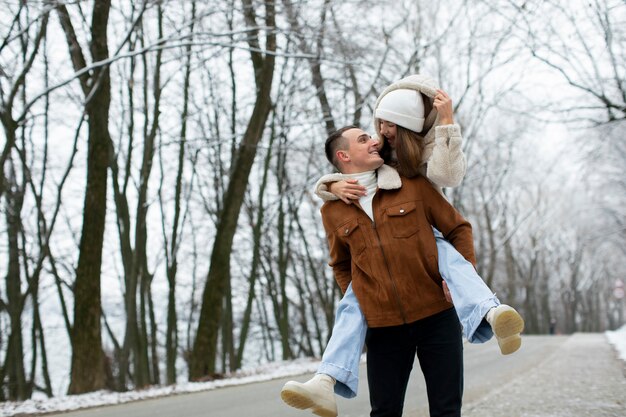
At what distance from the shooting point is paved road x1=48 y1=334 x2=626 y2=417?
22.1 ft

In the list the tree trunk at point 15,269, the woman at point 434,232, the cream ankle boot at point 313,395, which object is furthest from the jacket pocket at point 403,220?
→ the tree trunk at point 15,269

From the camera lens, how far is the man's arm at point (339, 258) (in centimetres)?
337

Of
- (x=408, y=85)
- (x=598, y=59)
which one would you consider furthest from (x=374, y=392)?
(x=598, y=59)

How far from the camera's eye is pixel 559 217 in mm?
48844

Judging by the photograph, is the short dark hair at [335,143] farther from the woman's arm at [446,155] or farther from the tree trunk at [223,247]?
the tree trunk at [223,247]

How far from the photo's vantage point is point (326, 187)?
3.41 metres

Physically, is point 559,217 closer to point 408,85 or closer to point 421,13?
point 421,13

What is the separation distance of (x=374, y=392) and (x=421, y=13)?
1963 cm

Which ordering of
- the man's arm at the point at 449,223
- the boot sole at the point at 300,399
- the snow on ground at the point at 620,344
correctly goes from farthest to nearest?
the snow on ground at the point at 620,344 → the man's arm at the point at 449,223 → the boot sole at the point at 300,399

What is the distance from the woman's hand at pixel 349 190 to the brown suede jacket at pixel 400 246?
5 centimetres

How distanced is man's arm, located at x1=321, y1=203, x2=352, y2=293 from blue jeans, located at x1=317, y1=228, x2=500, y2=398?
Answer: 3.3 inches

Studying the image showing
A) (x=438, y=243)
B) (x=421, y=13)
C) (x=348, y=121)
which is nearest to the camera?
(x=438, y=243)

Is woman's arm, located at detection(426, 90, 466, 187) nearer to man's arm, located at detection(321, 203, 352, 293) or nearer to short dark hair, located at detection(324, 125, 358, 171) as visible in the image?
short dark hair, located at detection(324, 125, 358, 171)

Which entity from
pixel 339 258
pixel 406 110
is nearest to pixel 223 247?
pixel 339 258
